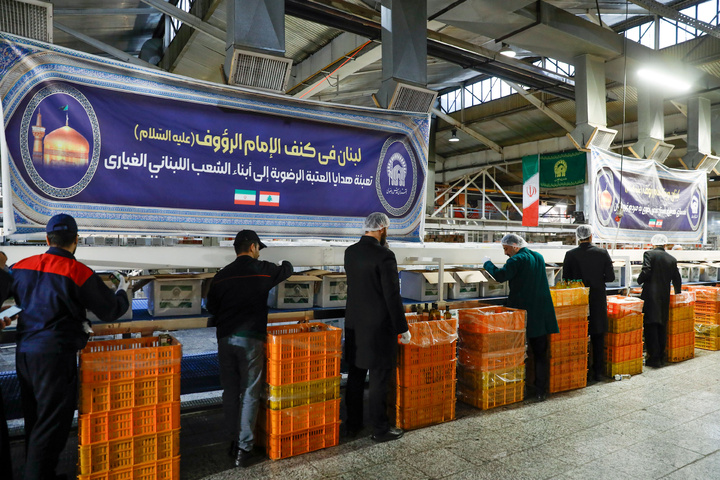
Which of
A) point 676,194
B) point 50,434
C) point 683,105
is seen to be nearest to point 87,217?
point 50,434

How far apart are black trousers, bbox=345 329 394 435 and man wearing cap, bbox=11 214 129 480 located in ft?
6.88

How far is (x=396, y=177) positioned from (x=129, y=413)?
330 centimetres

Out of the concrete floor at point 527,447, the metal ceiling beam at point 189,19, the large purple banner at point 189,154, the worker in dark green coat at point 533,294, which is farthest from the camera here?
the metal ceiling beam at point 189,19

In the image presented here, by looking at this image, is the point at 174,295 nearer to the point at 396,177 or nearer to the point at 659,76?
the point at 396,177

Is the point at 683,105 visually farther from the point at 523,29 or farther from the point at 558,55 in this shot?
the point at 523,29

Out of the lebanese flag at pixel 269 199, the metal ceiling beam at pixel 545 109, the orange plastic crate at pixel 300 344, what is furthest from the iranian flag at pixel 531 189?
the orange plastic crate at pixel 300 344

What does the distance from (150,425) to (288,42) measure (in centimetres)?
780

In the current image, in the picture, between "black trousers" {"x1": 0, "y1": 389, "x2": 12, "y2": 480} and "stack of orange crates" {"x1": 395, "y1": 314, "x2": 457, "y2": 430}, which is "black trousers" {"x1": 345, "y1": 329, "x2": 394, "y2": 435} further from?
"black trousers" {"x1": 0, "y1": 389, "x2": 12, "y2": 480}

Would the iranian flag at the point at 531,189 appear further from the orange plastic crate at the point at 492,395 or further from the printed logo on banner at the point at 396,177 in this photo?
the printed logo on banner at the point at 396,177

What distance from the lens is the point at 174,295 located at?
13.1 feet

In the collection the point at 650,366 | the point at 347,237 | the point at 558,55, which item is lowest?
the point at 650,366

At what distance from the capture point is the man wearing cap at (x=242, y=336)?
12.1 ft

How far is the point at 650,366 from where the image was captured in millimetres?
6734

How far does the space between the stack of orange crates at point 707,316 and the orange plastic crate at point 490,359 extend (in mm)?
4437
